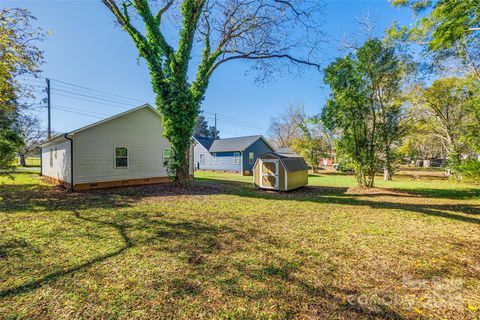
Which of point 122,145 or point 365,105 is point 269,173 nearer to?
point 365,105

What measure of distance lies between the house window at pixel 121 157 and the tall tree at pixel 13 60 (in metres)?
3.90

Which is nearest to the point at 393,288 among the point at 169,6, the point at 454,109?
the point at 169,6

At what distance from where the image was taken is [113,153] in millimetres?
11508

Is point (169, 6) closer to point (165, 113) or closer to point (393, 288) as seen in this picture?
point (165, 113)

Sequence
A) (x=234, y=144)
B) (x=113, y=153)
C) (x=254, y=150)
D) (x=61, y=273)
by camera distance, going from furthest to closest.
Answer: (x=234, y=144) → (x=254, y=150) → (x=113, y=153) → (x=61, y=273)

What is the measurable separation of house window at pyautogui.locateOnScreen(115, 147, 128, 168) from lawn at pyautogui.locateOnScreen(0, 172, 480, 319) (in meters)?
5.71

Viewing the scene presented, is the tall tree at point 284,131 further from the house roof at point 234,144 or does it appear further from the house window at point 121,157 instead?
the house window at point 121,157

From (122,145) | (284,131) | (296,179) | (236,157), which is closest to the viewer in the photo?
(296,179)

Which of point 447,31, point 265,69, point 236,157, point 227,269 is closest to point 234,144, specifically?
point 236,157

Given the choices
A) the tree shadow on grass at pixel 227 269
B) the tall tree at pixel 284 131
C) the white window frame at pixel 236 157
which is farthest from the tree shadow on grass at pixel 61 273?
the tall tree at pixel 284 131

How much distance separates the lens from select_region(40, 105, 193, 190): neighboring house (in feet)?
34.2

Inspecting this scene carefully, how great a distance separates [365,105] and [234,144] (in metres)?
16.3

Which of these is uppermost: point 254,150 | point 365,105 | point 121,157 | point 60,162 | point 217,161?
point 365,105

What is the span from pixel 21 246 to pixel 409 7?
53.1ft
